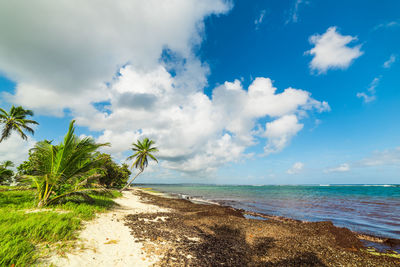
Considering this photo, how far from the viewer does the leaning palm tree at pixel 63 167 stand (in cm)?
900

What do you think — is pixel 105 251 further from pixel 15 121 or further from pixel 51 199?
pixel 15 121

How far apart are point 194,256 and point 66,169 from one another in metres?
8.72

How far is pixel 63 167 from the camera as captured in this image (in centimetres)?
953

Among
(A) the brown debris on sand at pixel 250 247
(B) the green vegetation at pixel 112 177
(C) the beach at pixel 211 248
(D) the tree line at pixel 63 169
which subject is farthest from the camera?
(B) the green vegetation at pixel 112 177

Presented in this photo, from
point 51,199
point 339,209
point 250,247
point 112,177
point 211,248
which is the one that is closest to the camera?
point 211,248

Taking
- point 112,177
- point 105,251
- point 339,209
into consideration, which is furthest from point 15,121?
point 339,209

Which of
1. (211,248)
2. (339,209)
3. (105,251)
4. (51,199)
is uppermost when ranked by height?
(51,199)

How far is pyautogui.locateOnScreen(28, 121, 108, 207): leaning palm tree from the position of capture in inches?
354

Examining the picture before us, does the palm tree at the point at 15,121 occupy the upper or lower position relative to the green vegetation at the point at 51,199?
upper

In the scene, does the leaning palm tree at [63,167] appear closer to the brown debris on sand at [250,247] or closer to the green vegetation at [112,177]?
the brown debris on sand at [250,247]

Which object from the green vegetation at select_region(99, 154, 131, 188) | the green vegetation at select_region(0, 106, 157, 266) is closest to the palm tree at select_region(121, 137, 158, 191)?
the green vegetation at select_region(99, 154, 131, 188)

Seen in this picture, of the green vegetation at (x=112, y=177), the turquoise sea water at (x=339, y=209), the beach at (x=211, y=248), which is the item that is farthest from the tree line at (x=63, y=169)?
the green vegetation at (x=112, y=177)

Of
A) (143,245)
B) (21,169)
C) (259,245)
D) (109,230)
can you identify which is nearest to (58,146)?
(109,230)

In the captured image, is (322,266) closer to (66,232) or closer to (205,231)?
(205,231)
